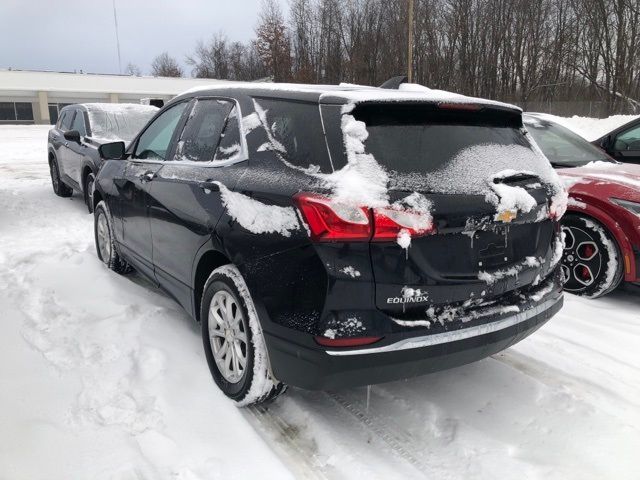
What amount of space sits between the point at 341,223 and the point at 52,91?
48.7 meters

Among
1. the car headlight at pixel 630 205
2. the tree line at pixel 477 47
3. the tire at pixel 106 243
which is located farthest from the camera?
the tree line at pixel 477 47

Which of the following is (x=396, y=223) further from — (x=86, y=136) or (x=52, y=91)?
(x=52, y=91)

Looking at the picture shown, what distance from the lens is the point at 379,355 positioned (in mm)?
2305

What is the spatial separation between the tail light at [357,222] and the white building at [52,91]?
43.0 metres

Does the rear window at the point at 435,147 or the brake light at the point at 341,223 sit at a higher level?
the rear window at the point at 435,147

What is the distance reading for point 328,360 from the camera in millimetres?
2299

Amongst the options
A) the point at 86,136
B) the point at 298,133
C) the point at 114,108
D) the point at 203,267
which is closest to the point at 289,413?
the point at 203,267

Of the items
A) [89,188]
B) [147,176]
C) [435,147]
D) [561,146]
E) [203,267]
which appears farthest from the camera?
[89,188]

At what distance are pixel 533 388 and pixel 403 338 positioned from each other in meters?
1.30

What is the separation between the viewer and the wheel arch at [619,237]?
4410 mm

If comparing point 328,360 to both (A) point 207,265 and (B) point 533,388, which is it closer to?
(A) point 207,265

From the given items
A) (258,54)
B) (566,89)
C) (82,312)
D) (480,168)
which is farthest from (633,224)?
(258,54)

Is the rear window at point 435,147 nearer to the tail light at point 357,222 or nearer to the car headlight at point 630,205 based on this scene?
the tail light at point 357,222

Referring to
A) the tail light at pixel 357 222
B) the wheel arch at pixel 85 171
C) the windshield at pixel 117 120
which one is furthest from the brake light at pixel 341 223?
the windshield at pixel 117 120
